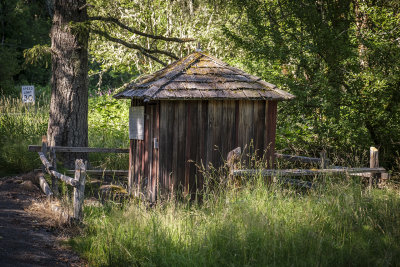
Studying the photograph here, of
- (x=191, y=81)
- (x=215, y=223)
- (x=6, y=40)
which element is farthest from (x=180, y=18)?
(x=6, y=40)

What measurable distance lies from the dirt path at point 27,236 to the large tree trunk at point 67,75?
85.2 inches

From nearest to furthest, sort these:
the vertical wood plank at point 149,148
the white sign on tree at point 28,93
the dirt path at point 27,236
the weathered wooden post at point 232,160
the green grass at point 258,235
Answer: the green grass at point 258,235 → the dirt path at point 27,236 → the weathered wooden post at point 232,160 → the vertical wood plank at point 149,148 → the white sign on tree at point 28,93

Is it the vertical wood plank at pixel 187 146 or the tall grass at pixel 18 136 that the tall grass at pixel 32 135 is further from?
the vertical wood plank at pixel 187 146

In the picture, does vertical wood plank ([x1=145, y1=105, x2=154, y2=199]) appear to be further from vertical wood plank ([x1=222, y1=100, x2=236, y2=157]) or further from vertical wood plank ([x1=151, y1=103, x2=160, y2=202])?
vertical wood plank ([x1=222, y1=100, x2=236, y2=157])

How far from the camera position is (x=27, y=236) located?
20.6 ft

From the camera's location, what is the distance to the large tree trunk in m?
10.8

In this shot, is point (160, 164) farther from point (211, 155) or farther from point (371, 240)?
point (371, 240)

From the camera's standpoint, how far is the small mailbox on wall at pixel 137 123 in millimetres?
9258

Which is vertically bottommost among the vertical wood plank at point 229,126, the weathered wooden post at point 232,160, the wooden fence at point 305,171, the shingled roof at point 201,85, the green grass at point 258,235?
the green grass at point 258,235

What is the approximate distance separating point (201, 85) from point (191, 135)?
3.20 feet

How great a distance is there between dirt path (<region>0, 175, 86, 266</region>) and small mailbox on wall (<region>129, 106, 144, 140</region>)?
7.49ft

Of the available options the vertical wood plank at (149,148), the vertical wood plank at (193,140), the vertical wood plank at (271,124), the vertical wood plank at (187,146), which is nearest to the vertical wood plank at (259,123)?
the vertical wood plank at (271,124)

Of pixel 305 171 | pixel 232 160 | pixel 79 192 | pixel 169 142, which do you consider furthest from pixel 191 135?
pixel 79 192

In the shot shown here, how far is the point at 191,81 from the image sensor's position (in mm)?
8617
